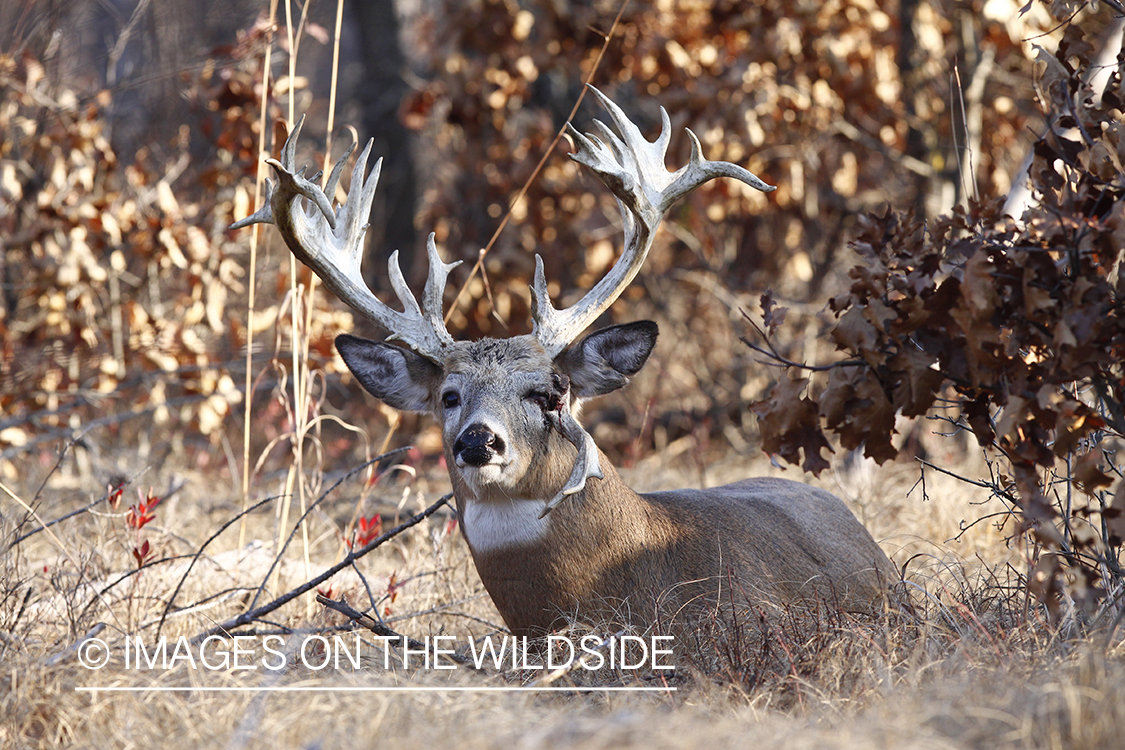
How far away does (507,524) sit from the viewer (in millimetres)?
3654

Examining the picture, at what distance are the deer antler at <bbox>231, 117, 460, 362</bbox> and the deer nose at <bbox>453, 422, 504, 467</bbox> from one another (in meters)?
0.63

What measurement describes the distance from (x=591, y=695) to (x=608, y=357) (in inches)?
50.7

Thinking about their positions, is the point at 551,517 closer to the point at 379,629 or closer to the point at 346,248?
the point at 379,629

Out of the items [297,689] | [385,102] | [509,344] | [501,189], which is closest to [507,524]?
[509,344]

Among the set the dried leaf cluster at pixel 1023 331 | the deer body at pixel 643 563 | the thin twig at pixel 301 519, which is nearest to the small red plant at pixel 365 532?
the thin twig at pixel 301 519

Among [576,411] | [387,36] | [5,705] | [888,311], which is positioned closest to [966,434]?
[576,411]

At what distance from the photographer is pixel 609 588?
3.66 meters

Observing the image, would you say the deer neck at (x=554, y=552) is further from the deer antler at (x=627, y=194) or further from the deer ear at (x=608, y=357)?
the deer antler at (x=627, y=194)

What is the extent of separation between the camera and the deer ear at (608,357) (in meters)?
3.95

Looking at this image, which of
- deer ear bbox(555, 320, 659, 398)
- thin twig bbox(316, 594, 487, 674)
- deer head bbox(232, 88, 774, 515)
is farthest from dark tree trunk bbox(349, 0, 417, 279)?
thin twig bbox(316, 594, 487, 674)

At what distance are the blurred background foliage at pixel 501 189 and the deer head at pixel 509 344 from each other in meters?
1.96

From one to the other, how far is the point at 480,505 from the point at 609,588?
51 cm

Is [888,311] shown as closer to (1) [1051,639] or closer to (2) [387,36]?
(1) [1051,639]

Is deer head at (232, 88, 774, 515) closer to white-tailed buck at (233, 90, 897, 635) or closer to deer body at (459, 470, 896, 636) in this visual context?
white-tailed buck at (233, 90, 897, 635)
